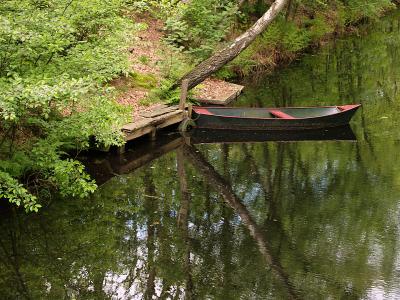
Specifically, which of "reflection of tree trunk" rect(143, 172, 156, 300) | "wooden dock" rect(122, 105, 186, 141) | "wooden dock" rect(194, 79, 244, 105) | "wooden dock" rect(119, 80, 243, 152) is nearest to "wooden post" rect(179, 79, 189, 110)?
"wooden dock" rect(119, 80, 243, 152)

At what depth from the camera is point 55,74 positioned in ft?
34.5

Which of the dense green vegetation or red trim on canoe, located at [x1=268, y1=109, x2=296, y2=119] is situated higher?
the dense green vegetation

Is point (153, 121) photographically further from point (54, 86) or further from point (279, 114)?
point (54, 86)

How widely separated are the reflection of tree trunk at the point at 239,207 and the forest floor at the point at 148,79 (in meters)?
2.29

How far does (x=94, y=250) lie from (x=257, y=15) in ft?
67.3

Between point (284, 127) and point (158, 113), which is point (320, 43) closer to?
point (284, 127)

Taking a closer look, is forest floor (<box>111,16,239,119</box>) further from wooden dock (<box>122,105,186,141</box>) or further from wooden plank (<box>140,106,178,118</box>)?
wooden dock (<box>122,105,186,141</box>)

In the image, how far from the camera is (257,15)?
29.4 meters

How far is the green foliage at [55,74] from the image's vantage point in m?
9.40

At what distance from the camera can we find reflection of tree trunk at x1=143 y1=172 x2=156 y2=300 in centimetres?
1008

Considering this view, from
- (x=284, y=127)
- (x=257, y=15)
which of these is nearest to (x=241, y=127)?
(x=284, y=127)

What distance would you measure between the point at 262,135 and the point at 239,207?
5514 millimetres

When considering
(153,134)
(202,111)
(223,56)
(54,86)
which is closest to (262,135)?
(202,111)

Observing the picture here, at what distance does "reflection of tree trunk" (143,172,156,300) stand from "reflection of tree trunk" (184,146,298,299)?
5.02 ft
